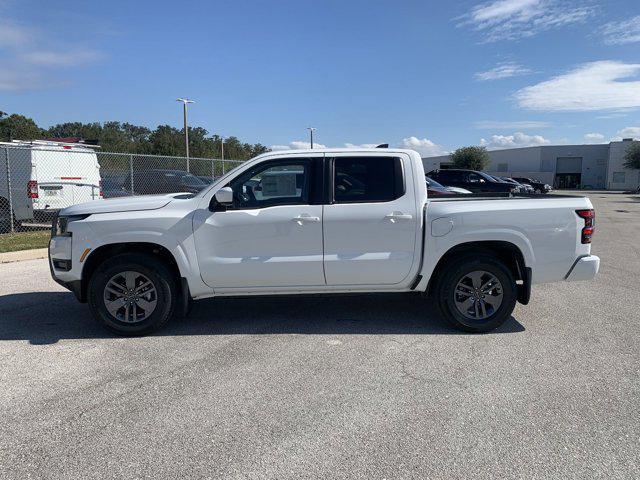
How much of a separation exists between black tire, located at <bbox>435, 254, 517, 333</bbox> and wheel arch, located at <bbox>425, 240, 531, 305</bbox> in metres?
0.07

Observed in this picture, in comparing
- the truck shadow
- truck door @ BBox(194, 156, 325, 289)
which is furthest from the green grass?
truck door @ BBox(194, 156, 325, 289)

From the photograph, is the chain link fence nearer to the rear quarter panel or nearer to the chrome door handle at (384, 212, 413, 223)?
the chrome door handle at (384, 212, 413, 223)

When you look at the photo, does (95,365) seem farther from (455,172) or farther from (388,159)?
(455,172)

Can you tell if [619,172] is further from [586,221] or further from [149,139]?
[586,221]

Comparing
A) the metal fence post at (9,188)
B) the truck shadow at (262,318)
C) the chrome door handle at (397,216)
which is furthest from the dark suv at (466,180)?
the chrome door handle at (397,216)

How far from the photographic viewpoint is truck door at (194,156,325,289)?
4973mm

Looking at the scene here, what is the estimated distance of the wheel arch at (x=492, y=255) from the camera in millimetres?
5145

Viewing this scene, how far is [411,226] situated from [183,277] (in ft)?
7.73

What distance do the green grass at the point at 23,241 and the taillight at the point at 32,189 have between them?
3.05ft

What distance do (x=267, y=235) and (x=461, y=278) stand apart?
2.03 meters

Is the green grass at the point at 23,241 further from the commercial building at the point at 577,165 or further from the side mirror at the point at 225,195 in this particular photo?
the commercial building at the point at 577,165

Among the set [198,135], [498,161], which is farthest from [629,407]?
[498,161]

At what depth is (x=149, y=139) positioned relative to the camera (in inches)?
2820

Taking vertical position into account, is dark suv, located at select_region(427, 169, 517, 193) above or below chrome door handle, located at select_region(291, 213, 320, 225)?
above
